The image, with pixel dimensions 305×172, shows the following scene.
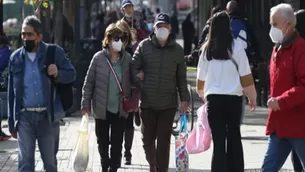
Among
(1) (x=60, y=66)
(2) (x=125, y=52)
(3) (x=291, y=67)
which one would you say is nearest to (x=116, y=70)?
(2) (x=125, y=52)

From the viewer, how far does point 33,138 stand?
30.1ft

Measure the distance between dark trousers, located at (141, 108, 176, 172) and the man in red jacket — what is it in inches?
97.0

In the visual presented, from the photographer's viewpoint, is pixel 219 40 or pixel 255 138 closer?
pixel 219 40

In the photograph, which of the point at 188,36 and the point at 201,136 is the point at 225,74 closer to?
the point at 201,136

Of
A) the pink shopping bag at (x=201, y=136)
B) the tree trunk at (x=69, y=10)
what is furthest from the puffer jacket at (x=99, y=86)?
the tree trunk at (x=69, y=10)

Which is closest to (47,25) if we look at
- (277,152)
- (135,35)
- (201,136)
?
(135,35)

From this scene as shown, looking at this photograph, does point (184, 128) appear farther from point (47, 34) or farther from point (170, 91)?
point (47, 34)

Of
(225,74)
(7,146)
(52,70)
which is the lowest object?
(7,146)

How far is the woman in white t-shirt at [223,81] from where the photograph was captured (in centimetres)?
981

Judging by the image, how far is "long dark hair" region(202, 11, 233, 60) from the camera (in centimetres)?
984

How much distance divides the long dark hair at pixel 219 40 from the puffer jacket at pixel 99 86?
142 centimetres

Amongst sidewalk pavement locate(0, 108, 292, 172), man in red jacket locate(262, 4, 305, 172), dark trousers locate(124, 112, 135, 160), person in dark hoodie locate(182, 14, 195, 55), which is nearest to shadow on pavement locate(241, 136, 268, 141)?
sidewalk pavement locate(0, 108, 292, 172)

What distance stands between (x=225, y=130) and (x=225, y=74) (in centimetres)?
59

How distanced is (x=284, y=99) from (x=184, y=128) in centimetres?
297
